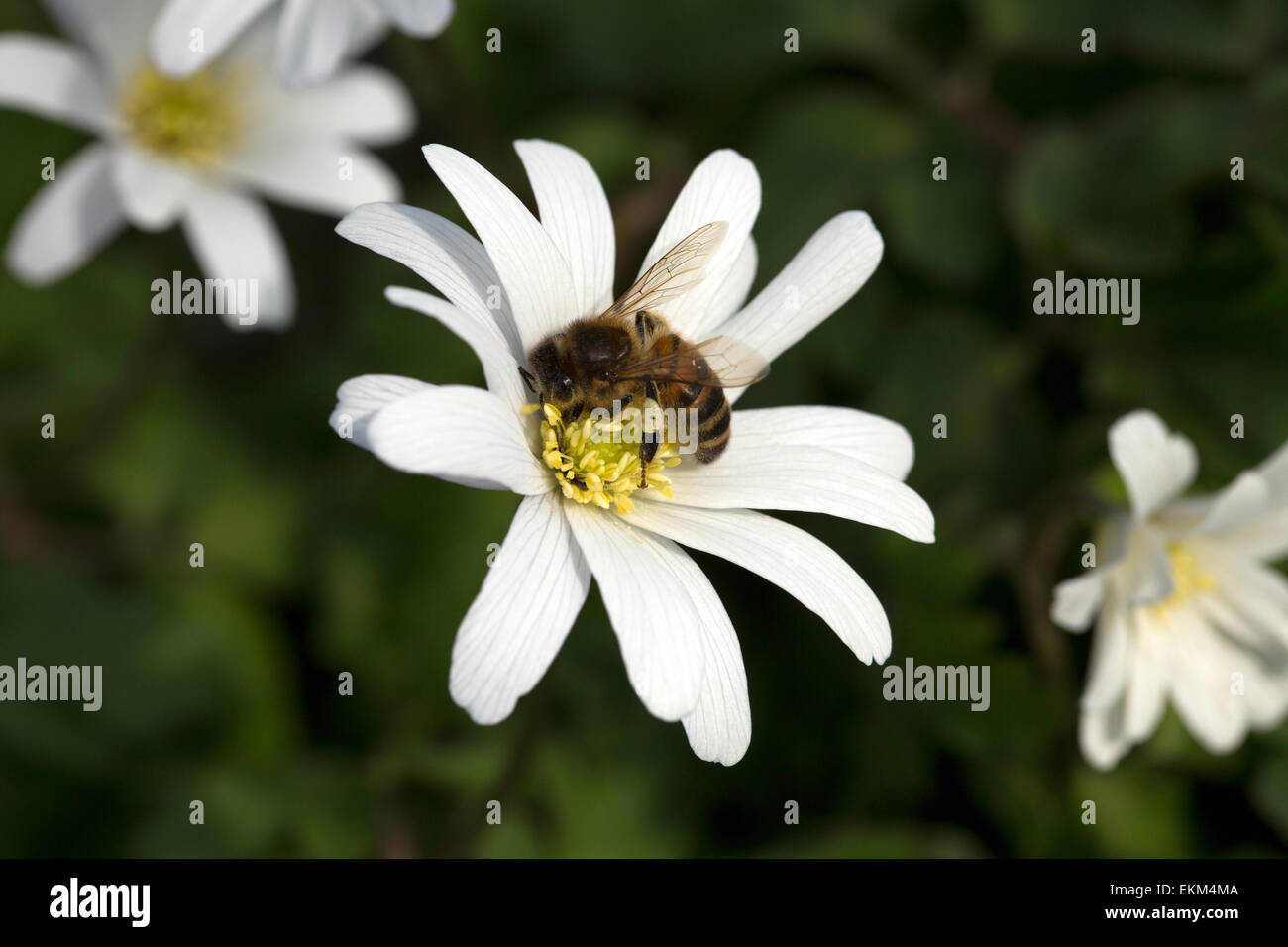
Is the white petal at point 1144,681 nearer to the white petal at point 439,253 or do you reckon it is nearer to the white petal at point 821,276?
the white petal at point 821,276

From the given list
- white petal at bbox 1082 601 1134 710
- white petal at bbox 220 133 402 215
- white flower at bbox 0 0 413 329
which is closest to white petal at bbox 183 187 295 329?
white flower at bbox 0 0 413 329

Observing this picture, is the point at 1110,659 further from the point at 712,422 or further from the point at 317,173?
the point at 317,173

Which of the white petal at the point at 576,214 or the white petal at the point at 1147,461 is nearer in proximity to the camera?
the white petal at the point at 576,214

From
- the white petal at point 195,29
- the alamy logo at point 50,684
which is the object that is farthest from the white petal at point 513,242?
the alamy logo at point 50,684

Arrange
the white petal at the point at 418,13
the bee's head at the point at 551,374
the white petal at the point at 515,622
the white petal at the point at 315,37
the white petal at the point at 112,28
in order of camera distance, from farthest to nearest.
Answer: the white petal at the point at 112,28 → the white petal at the point at 315,37 → the white petal at the point at 418,13 → the bee's head at the point at 551,374 → the white petal at the point at 515,622
